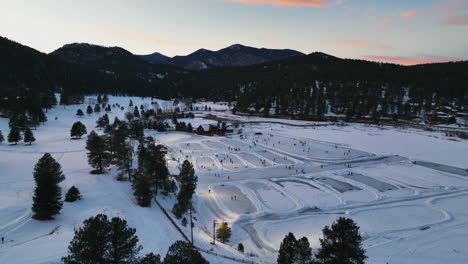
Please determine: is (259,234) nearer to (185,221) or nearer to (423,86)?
(185,221)

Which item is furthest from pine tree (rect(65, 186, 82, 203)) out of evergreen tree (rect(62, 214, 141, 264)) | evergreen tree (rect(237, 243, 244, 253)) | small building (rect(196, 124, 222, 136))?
small building (rect(196, 124, 222, 136))

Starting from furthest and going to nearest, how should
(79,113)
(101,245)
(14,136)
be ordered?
(79,113), (14,136), (101,245)

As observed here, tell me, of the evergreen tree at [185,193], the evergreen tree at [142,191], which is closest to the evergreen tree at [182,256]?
the evergreen tree at [185,193]

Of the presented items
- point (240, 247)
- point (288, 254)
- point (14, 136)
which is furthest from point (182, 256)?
point (14, 136)

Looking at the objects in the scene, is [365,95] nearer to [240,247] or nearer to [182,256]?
[240,247]

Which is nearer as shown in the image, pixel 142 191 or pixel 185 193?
pixel 142 191
